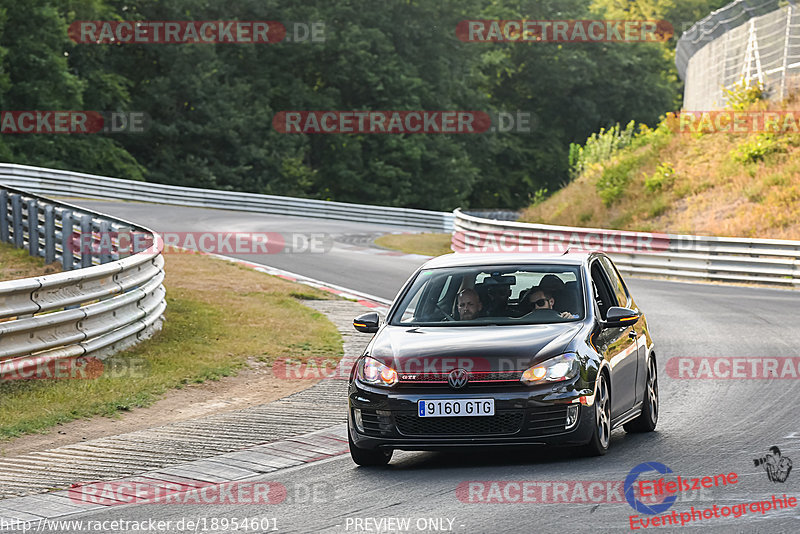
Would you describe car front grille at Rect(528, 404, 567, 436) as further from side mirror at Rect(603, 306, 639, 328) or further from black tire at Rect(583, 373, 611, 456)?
side mirror at Rect(603, 306, 639, 328)

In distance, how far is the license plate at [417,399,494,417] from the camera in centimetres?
816

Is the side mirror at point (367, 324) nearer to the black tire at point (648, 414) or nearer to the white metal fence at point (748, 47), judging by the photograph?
the black tire at point (648, 414)

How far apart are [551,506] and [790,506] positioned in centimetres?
134

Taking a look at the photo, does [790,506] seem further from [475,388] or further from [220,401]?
[220,401]

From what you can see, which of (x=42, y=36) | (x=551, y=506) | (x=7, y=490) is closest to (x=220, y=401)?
(x=7, y=490)

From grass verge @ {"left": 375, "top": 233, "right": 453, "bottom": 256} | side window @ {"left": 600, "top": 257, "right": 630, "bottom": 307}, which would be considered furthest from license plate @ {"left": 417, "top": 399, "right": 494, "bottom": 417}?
grass verge @ {"left": 375, "top": 233, "right": 453, "bottom": 256}

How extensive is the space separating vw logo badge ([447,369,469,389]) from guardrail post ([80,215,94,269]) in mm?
11394

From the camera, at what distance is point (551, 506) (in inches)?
281

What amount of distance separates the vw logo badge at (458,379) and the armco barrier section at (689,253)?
15.6 meters

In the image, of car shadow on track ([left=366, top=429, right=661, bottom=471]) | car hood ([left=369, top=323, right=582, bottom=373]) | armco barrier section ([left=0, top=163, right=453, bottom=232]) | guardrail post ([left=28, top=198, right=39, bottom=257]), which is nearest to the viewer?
car hood ([left=369, top=323, right=582, bottom=373])

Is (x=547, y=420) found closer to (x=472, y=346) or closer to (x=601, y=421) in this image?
(x=601, y=421)

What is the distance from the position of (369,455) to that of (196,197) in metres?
39.2

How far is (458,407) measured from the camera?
819cm

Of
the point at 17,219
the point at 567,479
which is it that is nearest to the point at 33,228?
A: the point at 17,219
